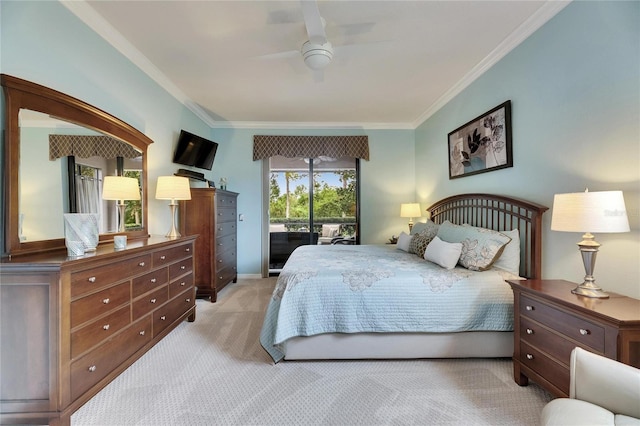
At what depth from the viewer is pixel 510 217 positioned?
245 cm

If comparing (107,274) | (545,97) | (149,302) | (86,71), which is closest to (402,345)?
(149,302)

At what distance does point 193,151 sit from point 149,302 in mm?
2324

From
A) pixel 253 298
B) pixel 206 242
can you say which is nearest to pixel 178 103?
pixel 206 242

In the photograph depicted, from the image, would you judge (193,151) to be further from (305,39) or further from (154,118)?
(305,39)

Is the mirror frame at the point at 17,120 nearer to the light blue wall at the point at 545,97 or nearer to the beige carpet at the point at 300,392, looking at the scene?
the light blue wall at the point at 545,97

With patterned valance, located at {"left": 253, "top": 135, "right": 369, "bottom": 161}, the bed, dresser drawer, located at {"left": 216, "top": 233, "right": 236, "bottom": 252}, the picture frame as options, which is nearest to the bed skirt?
the bed

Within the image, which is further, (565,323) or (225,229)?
(225,229)

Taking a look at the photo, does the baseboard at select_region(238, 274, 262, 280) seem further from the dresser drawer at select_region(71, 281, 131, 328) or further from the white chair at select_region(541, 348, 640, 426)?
the white chair at select_region(541, 348, 640, 426)

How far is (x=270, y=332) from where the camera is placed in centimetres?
211

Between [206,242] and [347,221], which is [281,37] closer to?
[206,242]

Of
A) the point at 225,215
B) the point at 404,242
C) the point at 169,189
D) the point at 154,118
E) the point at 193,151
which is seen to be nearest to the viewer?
the point at 169,189

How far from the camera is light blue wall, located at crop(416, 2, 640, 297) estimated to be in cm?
157

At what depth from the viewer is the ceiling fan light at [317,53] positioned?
90.7 inches

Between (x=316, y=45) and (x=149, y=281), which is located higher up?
(x=316, y=45)
